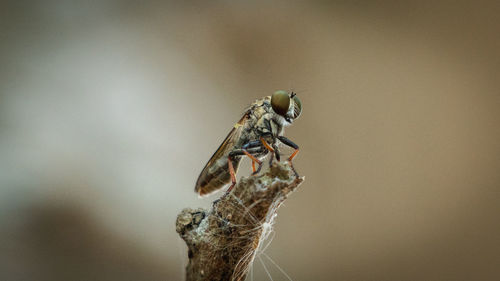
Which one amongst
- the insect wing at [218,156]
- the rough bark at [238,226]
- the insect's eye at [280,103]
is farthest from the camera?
the insect wing at [218,156]

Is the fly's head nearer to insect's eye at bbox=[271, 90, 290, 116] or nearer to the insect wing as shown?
insect's eye at bbox=[271, 90, 290, 116]

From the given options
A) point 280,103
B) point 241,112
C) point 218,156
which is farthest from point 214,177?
point 241,112

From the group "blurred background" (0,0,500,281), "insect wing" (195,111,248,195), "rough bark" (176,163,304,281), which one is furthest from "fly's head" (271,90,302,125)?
"blurred background" (0,0,500,281)

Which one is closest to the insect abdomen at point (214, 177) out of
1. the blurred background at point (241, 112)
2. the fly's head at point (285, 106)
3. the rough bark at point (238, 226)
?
the fly's head at point (285, 106)

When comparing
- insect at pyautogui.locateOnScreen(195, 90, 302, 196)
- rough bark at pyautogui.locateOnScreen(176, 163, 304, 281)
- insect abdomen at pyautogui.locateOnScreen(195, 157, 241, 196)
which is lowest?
rough bark at pyautogui.locateOnScreen(176, 163, 304, 281)

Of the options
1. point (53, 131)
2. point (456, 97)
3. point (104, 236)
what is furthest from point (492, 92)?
point (53, 131)

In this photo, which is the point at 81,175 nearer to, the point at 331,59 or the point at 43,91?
the point at 43,91

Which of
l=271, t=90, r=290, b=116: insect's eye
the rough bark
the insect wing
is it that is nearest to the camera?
the rough bark

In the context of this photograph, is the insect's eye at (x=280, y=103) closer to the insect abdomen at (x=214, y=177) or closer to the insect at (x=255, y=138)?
the insect at (x=255, y=138)
